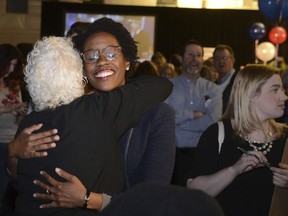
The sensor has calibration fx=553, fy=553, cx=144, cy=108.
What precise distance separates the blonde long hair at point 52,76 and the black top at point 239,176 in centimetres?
80

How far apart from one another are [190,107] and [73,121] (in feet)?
11.3

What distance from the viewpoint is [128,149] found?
6.68 feet

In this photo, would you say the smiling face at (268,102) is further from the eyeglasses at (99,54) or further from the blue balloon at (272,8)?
the blue balloon at (272,8)

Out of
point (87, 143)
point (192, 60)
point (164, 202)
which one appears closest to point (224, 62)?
point (192, 60)

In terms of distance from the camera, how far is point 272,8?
5590 mm

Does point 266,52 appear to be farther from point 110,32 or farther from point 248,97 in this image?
point 110,32

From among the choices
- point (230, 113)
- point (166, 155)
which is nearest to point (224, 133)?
point (230, 113)

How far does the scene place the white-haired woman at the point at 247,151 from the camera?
2396 millimetres

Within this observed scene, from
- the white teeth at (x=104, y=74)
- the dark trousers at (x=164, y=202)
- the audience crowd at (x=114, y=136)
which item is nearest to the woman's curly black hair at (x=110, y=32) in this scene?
the audience crowd at (x=114, y=136)

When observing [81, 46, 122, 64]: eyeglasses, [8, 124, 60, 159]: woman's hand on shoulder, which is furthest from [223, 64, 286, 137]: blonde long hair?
[8, 124, 60, 159]: woman's hand on shoulder

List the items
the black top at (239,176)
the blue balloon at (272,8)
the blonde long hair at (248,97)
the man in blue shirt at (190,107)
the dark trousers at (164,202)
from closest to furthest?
the dark trousers at (164,202) < the black top at (239,176) < the blonde long hair at (248,97) < the man in blue shirt at (190,107) < the blue balloon at (272,8)

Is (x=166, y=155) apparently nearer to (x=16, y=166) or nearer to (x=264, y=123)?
(x=16, y=166)

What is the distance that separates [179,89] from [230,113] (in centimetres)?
261

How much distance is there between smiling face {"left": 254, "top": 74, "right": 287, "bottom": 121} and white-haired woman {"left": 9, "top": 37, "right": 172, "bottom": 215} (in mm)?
825
